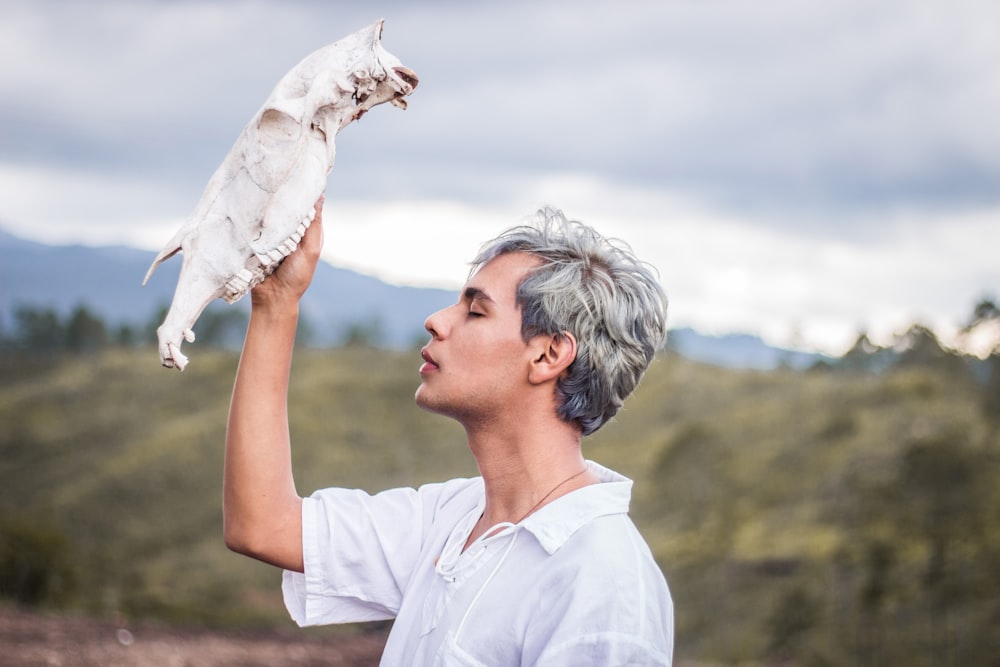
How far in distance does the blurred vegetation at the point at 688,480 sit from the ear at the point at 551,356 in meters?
7.72

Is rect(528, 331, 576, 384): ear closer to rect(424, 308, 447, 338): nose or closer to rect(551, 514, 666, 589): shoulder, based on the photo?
rect(424, 308, 447, 338): nose

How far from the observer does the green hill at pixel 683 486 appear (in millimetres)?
24328

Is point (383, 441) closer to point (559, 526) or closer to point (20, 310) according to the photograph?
point (20, 310)

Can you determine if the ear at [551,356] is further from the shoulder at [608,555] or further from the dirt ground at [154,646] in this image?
the dirt ground at [154,646]

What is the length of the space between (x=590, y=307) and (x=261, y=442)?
2.61 feet

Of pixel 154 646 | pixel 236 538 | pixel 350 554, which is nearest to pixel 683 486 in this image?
pixel 154 646

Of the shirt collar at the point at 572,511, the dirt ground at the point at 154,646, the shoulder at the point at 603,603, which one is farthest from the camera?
the dirt ground at the point at 154,646

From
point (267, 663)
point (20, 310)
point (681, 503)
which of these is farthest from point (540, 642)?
point (20, 310)

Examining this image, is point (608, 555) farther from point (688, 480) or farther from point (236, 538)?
point (688, 480)

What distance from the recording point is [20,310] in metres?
105

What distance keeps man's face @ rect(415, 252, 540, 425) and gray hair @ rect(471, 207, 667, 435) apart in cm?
3

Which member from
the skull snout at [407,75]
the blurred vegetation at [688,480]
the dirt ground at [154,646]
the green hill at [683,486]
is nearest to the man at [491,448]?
the skull snout at [407,75]

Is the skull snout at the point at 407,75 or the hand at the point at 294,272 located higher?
the skull snout at the point at 407,75

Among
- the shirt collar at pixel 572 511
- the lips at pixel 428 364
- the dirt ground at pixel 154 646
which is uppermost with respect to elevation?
the lips at pixel 428 364
